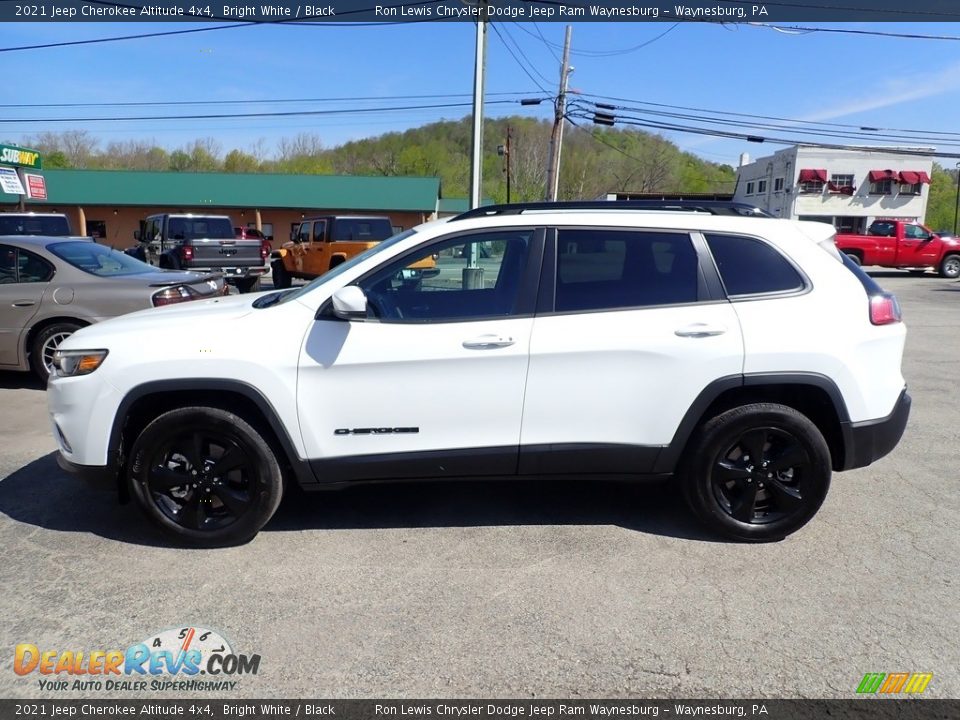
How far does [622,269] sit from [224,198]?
45865mm

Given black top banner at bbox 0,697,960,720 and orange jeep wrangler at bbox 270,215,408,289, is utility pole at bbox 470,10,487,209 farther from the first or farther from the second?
black top banner at bbox 0,697,960,720

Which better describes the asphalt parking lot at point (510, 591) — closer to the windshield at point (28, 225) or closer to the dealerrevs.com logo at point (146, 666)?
the dealerrevs.com logo at point (146, 666)

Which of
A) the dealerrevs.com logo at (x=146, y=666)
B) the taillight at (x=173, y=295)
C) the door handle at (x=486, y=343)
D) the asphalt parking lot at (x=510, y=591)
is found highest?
the door handle at (x=486, y=343)

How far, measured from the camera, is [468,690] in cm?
266

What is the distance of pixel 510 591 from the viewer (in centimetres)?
334

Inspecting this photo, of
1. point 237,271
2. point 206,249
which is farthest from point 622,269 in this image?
point 206,249

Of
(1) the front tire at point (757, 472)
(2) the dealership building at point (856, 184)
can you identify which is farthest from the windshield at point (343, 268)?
(2) the dealership building at point (856, 184)

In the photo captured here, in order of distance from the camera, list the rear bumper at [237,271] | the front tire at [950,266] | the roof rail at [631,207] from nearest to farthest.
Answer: the roof rail at [631,207], the rear bumper at [237,271], the front tire at [950,266]

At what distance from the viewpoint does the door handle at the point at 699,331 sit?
12.0ft

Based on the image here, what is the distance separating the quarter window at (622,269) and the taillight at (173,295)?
198 inches

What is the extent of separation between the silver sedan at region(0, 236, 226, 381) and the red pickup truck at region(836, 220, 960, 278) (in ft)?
79.6

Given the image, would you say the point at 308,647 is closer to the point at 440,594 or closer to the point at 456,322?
the point at 440,594

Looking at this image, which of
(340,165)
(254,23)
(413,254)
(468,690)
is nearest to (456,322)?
(413,254)

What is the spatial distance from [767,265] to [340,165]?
9076 cm
